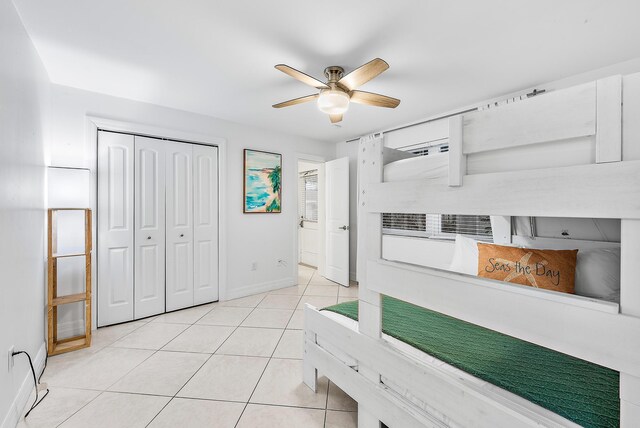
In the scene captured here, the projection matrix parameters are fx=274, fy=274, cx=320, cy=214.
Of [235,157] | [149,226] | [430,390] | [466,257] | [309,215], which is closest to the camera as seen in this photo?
[430,390]

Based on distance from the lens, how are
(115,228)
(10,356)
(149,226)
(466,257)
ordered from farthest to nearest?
(149,226) < (115,228) < (466,257) < (10,356)

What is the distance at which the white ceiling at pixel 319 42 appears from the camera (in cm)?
161

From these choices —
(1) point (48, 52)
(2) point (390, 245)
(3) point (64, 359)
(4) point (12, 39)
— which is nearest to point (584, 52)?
(2) point (390, 245)

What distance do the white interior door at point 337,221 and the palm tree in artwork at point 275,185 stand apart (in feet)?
3.11

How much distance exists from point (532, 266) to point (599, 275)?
33cm

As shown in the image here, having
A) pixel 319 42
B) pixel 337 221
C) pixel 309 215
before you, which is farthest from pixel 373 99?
pixel 309 215

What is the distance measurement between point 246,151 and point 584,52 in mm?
3505

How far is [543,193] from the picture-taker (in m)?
Answer: 0.84

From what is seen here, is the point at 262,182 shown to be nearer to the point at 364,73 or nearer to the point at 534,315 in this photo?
the point at 364,73

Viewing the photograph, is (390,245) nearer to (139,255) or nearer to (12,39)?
(139,255)

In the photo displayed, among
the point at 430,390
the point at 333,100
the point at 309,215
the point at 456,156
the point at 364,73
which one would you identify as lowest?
the point at 430,390

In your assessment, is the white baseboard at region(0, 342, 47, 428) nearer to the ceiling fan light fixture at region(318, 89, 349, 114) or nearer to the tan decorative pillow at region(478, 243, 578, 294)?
the ceiling fan light fixture at region(318, 89, 349, 114)

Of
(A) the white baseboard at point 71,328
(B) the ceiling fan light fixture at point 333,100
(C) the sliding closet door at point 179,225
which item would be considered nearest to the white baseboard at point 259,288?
(C) the sliding closet door at point 179,225

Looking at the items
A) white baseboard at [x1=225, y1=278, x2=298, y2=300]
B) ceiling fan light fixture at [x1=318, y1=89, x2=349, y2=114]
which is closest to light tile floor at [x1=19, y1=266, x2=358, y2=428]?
white baseboard at [x1=225, y1=278, x2=298, y2=300]
